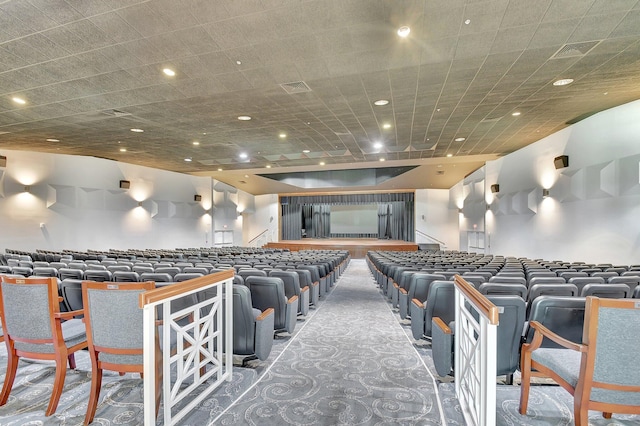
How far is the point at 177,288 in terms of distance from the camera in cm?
206

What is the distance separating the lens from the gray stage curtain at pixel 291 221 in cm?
2283

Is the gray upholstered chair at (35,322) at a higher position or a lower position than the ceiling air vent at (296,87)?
lower

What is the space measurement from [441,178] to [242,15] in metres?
14.7

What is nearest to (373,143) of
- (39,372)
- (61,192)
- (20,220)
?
(39,372)

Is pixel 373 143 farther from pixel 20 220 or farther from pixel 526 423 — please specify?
pixel 20 220

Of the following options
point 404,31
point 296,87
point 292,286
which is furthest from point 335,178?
point 292,286

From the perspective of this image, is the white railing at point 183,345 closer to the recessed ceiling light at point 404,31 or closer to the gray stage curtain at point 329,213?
the recessed ceiling light at point 404,31

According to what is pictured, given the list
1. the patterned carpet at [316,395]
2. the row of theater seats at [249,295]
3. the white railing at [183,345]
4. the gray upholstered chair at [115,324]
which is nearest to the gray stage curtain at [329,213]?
the row of theater seats at [249,295]

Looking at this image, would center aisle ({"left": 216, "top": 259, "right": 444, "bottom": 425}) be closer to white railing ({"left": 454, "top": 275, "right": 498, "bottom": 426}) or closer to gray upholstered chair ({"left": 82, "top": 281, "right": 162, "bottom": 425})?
white railing ({"left": 454, "top": 275, "right": 498, "bottom": 426})

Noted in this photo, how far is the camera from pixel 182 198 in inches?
605

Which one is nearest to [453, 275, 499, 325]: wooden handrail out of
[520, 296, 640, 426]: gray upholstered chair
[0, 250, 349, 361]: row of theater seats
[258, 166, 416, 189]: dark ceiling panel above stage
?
[520, 296, 640, 426]: gray upholstered chair

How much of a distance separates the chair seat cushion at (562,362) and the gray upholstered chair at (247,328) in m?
2.25

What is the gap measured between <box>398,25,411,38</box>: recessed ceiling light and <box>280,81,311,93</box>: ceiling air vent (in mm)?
2093

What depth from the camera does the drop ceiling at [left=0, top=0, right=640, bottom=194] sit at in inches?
155
